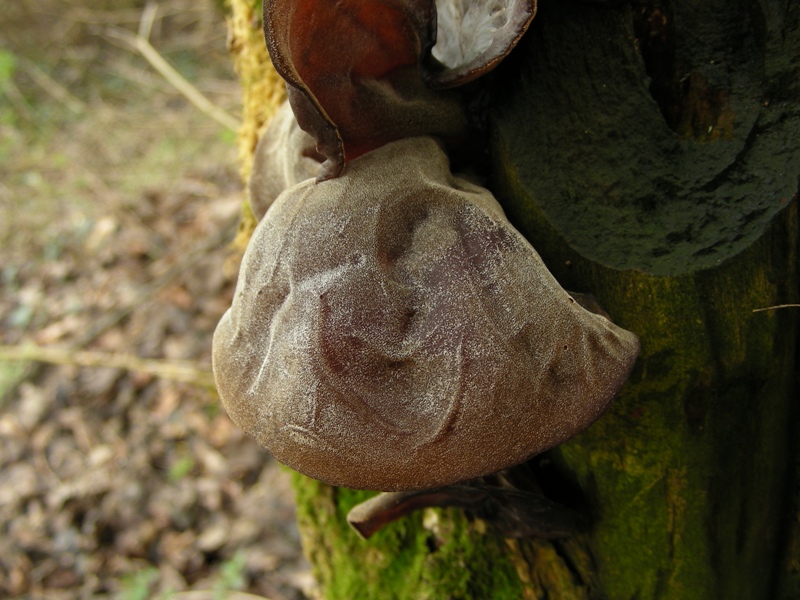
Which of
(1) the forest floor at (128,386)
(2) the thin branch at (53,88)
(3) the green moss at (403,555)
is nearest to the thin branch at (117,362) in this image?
(1) the forest floor at (128,386)

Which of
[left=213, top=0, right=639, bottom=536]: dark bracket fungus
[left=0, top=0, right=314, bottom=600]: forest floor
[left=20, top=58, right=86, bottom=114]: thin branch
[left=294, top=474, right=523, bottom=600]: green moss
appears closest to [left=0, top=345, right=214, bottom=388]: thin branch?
[left=0, top=0, right=314, bottom=600]: forest floor

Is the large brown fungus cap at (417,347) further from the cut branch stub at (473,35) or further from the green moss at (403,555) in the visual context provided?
the green moss at (403,555)

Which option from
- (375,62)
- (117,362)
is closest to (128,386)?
(117,362)

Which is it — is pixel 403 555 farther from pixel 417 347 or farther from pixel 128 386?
pixel 128 386

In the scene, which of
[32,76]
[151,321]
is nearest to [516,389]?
[151,321]

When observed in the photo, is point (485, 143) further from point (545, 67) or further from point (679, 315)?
point (679, 315)

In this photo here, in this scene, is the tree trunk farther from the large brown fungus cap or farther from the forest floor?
the forest floor
